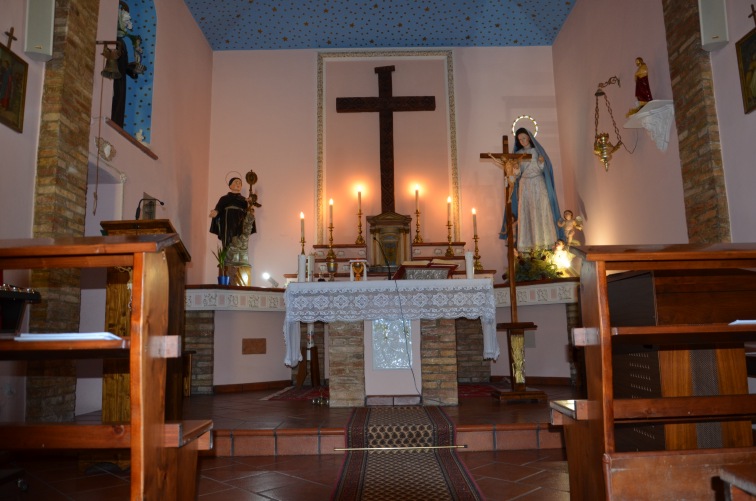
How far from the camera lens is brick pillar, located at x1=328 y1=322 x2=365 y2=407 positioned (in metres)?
5.07

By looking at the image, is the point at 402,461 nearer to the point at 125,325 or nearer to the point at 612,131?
the point at 125,325

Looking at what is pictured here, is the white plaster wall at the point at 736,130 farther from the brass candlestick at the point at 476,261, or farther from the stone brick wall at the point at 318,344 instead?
the stone brick wall at the point at 318,344

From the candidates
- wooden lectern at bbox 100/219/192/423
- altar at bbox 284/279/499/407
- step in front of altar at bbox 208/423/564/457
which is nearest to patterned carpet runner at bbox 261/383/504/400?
altar at bbox 284/279/499/407

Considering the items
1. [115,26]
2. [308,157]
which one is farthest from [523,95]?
[115,26]

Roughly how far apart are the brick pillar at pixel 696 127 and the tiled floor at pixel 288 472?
6.75 ft

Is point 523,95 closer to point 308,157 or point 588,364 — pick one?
point 308,157

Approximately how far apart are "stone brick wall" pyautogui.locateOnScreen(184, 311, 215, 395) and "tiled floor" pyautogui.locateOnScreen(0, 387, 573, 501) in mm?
1847

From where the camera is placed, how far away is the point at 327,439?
4027mm

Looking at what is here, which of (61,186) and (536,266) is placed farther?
A: (536,266)

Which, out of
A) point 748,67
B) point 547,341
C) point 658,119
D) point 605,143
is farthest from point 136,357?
point 547,341

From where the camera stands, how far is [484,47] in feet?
30.6

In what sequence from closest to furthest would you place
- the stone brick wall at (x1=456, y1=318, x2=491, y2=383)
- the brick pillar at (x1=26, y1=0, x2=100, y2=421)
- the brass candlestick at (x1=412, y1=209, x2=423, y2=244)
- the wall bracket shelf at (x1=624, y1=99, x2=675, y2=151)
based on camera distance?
the brick pillar at (x1=26, y1=0, x2=100, y2=421), the wall bracket shelf at (x1=624, y1=99, x2=675, y2=151), the stone brick wall at (x1=456, y1=318, x2=491, y2=383), the brass candlestick at (x1=412, y1=209, x2=423, y2=244)

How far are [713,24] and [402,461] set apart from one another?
4163 millimetres

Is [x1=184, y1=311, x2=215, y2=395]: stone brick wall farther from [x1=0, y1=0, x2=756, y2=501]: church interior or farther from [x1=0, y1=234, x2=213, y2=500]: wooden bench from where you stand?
[x1=0, y1=234, x2=213, y2=500]: wooden bench
